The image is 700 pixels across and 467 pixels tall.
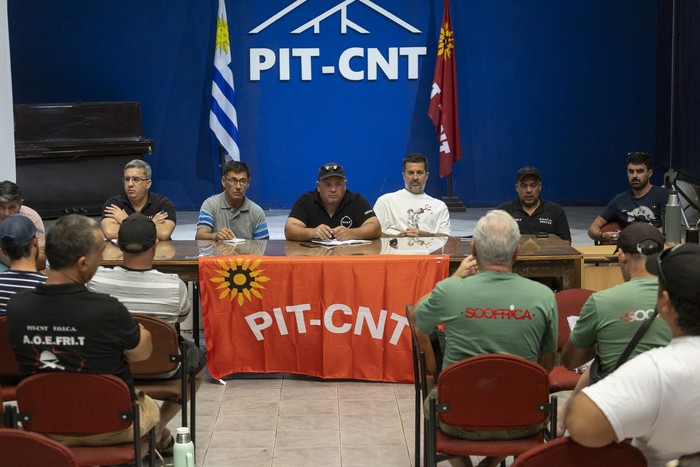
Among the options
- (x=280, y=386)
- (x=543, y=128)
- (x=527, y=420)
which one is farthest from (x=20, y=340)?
(x=543, y=128)

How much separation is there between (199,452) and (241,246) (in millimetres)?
1709

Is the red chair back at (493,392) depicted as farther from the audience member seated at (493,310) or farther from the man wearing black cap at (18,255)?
the man wearing black cap at (18,255)

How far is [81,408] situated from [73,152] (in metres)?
8.08

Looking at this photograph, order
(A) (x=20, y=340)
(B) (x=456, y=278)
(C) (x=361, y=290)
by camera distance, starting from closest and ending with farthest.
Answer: (A) (x=20, y=340)
(B) (x=456, y=278)
(C) (x=361, y=290)

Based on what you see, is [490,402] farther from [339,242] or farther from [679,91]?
[679,91]

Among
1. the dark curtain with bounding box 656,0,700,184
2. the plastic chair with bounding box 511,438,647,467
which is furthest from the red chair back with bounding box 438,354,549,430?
the dark curtain with bounding box 656,0,700,184

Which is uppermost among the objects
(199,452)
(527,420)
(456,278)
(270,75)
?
(270,75)

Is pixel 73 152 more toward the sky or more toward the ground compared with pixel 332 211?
more toward the sky

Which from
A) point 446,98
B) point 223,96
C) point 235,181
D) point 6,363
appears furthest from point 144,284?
point 446,98

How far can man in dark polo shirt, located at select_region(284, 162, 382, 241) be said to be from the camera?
607 centimetres

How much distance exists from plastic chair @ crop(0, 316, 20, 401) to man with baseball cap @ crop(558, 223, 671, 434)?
217 centimetres

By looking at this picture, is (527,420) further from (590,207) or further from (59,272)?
(590,207)

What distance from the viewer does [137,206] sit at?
6234mm

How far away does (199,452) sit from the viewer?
14.4 feet
